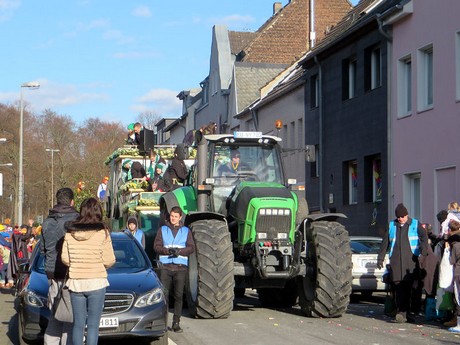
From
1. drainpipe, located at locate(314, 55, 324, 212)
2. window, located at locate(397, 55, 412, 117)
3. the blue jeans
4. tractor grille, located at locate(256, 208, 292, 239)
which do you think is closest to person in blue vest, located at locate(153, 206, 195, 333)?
tractor grille, located at locate(256, 208, 292, 239)

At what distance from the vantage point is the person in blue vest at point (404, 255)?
588 inches

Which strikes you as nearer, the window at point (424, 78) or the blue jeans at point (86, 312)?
the blue jeans at point (86, 312)

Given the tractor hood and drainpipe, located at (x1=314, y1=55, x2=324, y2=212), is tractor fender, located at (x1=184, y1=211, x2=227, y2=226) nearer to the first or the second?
the tractor hood

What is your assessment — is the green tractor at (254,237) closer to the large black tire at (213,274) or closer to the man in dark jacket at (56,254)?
the large black tire at (213,274)

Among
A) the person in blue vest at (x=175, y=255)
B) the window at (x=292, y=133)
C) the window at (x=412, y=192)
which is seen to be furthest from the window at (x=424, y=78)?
the window at (x=292, y=133)

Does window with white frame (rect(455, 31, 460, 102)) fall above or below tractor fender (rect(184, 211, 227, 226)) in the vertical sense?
above

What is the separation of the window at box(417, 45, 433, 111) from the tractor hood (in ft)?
35.5

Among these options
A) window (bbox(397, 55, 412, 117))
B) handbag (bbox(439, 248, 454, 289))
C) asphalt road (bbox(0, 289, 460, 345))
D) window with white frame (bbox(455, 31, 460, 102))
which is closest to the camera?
asphalt road (bbox(0, 289, 460, 345))

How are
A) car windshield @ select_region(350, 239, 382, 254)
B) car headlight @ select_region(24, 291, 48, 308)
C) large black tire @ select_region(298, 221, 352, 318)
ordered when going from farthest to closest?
car windshield @ select_region(350, 239, 382, 254), large black tire @ select_region(298, 221, 352, 318), car headlight @ select_region(24, 291, 48, 308)

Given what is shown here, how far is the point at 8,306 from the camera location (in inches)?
723

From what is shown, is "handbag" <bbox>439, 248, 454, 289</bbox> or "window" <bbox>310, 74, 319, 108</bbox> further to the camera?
"window" <bbox>310, 74, 319, 108</bbox>

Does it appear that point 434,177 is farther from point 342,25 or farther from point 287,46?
point 287,46

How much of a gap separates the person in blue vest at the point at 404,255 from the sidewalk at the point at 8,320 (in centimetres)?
568

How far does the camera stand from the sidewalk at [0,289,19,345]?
1286 cm
